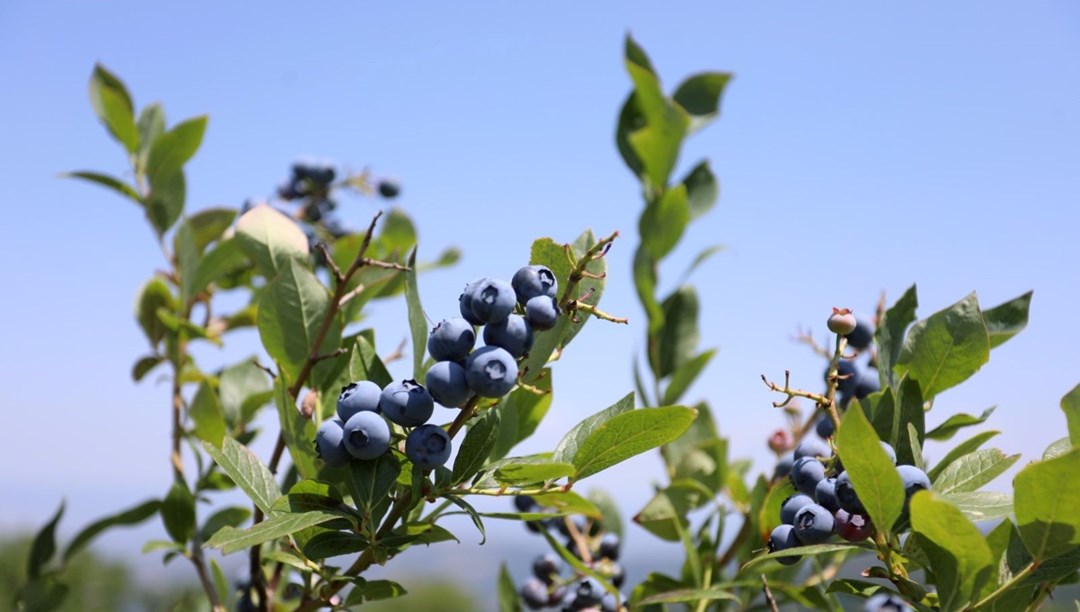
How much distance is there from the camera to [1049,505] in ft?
2.89

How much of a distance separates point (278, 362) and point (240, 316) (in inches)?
39.3

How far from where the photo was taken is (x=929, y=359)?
1220 mm

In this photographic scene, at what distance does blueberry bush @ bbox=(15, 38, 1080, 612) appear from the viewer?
3.19 ft

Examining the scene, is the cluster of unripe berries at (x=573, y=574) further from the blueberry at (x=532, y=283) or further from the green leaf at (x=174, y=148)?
the green leaf at (x=174, y=148)

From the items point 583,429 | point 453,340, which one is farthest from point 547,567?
point 453,340

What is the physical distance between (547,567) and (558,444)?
1.16 m

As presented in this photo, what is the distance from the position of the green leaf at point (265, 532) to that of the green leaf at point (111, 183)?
4.55ft

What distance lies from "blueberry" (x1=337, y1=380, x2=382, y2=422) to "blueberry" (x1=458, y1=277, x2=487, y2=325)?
150mm

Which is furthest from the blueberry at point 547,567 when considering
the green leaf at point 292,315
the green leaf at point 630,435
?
the green leaf at point 630,435

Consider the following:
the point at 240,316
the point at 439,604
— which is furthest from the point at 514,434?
the point at 439,604

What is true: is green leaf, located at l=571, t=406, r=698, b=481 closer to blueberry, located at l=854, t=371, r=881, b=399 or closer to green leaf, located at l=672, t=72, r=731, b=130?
blueberry, located at l=854, t=371, r=881, b=399

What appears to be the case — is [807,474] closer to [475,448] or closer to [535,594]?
[475,448]

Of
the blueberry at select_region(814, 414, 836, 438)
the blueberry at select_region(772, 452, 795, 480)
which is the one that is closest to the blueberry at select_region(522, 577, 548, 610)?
the blueberry at select_region(772, 452, 795, 480)

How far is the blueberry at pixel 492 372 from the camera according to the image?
965 millimetres
